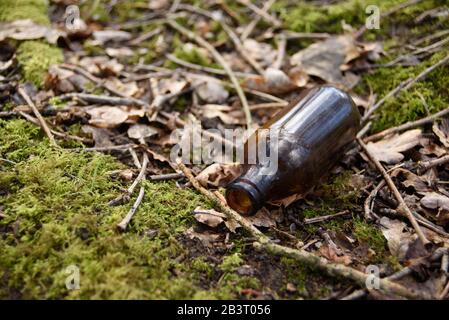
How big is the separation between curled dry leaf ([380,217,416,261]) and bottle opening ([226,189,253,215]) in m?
0.82

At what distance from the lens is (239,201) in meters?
2.63

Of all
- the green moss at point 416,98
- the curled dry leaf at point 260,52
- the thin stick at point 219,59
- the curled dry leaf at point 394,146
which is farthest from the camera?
the curled dry leaf at point 260,52

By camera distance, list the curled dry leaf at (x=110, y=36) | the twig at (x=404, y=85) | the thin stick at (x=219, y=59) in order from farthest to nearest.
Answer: the curled dry leaf at (x=110, y=36), the thin stick at (x=219, y=59), the twig at (x=404, y=85)

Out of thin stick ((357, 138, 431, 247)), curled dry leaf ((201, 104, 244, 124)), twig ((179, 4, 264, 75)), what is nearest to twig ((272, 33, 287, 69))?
twig ((179, 4, 264, 75))

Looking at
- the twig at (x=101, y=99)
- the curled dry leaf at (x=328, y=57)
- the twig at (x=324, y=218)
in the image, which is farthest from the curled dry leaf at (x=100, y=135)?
the curled dry leaf at (x=328, y=57)

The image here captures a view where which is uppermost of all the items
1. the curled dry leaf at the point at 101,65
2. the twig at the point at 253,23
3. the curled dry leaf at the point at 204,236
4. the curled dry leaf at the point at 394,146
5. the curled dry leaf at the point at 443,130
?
the twig at the point at 253,23

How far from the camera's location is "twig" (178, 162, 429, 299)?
7.00 feet

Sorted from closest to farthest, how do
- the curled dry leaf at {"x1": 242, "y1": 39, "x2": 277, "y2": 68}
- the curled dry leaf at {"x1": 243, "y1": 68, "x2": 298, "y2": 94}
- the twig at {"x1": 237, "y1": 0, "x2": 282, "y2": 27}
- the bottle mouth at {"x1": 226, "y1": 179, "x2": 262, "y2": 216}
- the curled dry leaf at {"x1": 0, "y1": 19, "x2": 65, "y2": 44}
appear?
the bottle mouth at {"x1": 226, "y1": 179, "x2": 262, "y2": 216} < the curled dry leaf at {"x1": 243, "y1": 68, "x2": 298, "y2": 94} < the curled dry leaf at {"x1": 0, "y1": 19, "x2": 65, "y2": 44} < the curled dry leaf at {"x1": 242, "y1": 39, "x2": 277, "y2": 68} < the twig at {"x1": 237, "y1": 0, "x2": 282, "y2": 27}

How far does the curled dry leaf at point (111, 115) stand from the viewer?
3216 millimetres

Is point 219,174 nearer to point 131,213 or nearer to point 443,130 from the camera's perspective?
point 131,213

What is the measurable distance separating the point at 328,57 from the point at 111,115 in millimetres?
2112

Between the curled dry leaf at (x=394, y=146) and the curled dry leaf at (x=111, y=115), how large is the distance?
1761mm

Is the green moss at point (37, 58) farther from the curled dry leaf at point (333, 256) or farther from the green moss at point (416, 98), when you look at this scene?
the green moss at point (416, 98)

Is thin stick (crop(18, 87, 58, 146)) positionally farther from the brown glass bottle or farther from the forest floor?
the brown glass bottle
